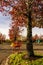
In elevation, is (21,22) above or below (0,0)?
below

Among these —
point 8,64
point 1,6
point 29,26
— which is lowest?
point 8,64

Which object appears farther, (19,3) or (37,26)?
(37,26)

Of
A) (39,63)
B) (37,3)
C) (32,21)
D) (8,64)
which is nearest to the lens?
(39,63)

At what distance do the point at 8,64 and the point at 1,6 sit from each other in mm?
4520

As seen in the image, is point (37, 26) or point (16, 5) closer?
point (16, 5)

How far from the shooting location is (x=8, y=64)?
15.9 meters

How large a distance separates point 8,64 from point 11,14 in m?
4.10

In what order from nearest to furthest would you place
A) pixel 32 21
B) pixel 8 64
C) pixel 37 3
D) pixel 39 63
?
pixel 39 63 < pixel 8 64 < pixel 37 3 < pixel 32 21

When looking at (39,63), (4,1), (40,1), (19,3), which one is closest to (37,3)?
(40,1)

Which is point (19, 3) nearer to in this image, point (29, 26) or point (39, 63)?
point (29, 26)

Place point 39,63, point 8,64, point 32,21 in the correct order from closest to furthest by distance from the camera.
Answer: point 39,63 < point 8,64 < point 32,21

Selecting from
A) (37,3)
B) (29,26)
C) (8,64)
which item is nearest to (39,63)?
→ (8,64)

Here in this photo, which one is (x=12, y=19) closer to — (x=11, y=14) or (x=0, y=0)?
(x=11, y=14)

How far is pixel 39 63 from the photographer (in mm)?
14141
